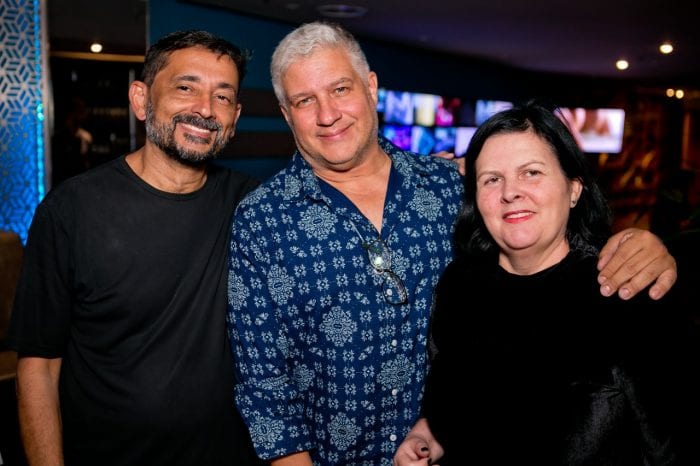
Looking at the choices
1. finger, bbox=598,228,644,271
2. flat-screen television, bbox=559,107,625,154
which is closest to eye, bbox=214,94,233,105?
finger, bbox=598,228,644,271

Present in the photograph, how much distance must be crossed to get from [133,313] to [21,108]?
3762 millimetres

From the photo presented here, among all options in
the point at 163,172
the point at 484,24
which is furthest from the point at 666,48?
the point at 163,172

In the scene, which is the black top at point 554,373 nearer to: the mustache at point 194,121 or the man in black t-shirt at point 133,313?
the man in black t-shirt at point 133,313

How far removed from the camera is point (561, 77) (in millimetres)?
14156

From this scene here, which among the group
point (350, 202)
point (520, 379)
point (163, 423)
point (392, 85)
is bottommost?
point (163, 423)

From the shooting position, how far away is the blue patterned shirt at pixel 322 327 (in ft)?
5.74

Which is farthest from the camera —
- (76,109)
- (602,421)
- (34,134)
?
(76,109)

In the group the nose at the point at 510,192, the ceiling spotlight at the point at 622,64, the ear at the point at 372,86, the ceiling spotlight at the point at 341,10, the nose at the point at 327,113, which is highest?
the ceiling spotlight at the point at 622,64

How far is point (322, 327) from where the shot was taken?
177cm

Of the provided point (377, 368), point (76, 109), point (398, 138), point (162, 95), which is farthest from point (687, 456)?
point (398, 138)

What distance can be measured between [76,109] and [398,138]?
477cm

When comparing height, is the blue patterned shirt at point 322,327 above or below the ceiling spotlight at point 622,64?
below

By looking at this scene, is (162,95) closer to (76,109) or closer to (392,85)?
(76,109)

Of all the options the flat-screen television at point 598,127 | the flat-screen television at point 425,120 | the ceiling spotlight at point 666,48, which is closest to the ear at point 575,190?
the flat-screen television at point 425,120
